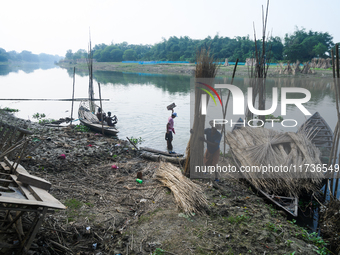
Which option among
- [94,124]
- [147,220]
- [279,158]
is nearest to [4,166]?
[147,220]

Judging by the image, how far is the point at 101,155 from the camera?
24.5 ft

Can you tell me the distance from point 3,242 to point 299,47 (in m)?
45.5

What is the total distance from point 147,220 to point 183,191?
88 centimetres

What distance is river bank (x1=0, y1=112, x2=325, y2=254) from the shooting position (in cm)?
341

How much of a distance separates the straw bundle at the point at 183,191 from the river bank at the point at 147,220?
0.38ft

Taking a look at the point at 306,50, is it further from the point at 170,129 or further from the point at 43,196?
the point at 43,196

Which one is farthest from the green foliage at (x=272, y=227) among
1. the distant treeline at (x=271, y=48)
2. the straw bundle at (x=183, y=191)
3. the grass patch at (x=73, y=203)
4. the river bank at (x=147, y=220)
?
the distant treeline at (x=271, y=48)

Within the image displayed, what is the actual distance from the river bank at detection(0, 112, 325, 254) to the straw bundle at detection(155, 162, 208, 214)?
0.12 metres

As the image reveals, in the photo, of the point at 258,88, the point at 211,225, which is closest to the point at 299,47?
the point at 258,88

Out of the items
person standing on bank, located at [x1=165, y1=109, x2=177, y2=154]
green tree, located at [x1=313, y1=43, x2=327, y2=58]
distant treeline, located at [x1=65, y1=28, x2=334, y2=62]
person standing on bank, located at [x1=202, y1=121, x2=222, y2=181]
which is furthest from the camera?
distant treeline, located at [x1=65, y1=28, x2=334, y2=62]

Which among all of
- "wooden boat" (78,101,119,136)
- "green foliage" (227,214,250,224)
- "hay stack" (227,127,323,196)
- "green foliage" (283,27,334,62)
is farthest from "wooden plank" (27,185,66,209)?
"green foliage" (283,27,334,62)

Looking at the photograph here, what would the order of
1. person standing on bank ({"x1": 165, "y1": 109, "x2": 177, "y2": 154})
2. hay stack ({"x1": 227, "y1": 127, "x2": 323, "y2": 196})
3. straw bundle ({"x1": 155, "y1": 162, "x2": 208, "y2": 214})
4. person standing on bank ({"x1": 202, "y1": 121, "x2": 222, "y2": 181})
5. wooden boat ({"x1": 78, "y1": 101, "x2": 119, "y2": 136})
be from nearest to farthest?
straw bundle ({"x1": 155, "y1": 162, "x2": 208, "y2": 214}) < hay stack ({"x1": 227, "y1": 127, "x2": 323, "y2": 196}) < person standing on bank ({"x1": 202, "y1": 121, "x2": 222, "y2": 181}) < person standing on bank ({"x1": 165, "y1": 109, "x2": 177, "y2": 154}) < wooden boat ({"x1": 78, "y1": 101, "x2": 119, "y2": 136})

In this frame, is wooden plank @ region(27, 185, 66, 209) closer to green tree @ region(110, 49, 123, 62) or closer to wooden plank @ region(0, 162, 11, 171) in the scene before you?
wooden plank @ region(0, 162, 11, 171)

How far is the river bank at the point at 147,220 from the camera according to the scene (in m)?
3.41
